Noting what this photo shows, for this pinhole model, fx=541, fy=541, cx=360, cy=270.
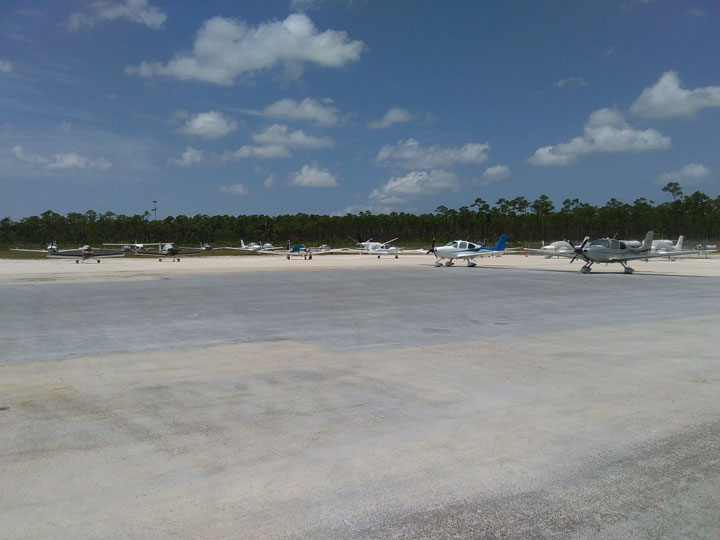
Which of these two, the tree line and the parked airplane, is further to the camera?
the tree line

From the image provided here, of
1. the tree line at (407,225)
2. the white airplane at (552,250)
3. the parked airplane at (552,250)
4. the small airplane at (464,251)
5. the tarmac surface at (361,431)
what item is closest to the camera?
the tarmac surface at (361,431)

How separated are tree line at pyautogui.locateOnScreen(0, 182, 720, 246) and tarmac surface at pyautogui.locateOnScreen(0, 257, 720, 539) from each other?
123385 millimetres

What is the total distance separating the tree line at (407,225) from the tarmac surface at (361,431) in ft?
405

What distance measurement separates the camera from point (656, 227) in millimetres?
128000

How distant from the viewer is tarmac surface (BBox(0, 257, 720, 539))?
3.60 meters

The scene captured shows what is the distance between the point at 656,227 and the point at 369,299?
131 metres

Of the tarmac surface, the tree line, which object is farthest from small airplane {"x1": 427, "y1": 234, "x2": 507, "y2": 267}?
the tree line

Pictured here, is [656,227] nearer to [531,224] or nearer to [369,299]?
[531,224]

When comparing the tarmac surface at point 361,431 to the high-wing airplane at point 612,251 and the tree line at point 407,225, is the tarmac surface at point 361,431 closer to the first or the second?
the high-wing airplane at point 612,251

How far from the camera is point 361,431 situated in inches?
207

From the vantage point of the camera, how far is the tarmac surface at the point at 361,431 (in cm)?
360

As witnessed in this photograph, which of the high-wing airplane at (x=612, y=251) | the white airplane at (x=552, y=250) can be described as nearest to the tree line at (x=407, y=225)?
the white airplane at (x=552, y=250)

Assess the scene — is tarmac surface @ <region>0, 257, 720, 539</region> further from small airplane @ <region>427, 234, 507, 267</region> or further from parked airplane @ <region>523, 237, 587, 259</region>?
small airplane @ <region>427, 234, 507, 267</region>

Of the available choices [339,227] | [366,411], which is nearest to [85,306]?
[366,411]
